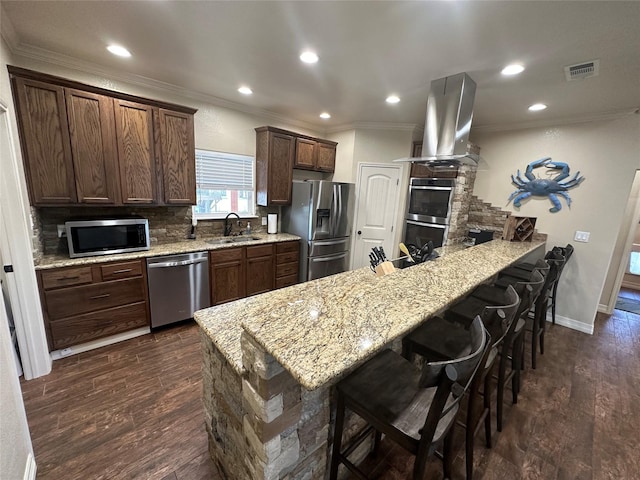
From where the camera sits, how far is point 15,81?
1974 mm

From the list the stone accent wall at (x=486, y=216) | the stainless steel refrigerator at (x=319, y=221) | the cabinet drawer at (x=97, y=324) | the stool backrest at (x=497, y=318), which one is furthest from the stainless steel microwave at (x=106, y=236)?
the stone accent wall at (x=486, y=216)

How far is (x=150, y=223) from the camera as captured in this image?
3.01 meters

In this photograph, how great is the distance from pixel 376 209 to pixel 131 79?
11.4 feet

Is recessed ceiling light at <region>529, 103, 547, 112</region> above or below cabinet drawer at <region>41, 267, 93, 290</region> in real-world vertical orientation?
above

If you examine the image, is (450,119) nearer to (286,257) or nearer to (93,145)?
(286,257)

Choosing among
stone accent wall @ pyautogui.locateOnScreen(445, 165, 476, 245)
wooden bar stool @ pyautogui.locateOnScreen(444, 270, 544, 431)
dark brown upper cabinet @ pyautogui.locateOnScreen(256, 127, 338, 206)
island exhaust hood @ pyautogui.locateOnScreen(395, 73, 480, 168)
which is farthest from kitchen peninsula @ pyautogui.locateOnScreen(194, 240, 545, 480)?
dark brown upper cabinet @ pyautogui.locateOnScreen(256, 127, 338, 206)

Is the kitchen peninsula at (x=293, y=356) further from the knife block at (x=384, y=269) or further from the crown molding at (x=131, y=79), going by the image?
the crown molding at (x=131, y=79)

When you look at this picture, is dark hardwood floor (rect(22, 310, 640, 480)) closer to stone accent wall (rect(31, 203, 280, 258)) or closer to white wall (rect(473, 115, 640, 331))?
white wall (rect(473, 115, 640, 331))

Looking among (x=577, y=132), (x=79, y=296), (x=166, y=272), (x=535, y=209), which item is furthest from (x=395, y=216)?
(x=79, y=296)

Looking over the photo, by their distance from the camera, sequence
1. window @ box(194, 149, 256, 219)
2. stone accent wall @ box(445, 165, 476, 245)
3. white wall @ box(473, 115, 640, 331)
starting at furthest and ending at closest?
stone accent wall @ box(445, 165, 476, 245) < window @ box(194, 149, 256, 219) < white wall @ box(473, 115, 640, 331)

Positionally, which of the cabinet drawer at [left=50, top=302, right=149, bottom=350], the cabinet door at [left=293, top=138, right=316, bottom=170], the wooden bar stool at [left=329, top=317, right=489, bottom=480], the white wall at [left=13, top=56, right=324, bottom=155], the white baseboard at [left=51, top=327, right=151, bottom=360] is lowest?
the white baseboard at [left=51, top=327, right=151, bottom=360]

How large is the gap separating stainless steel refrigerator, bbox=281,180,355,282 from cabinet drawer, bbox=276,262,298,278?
102mm

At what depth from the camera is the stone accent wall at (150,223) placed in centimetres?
240

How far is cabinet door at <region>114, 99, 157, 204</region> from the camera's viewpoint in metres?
2.47
